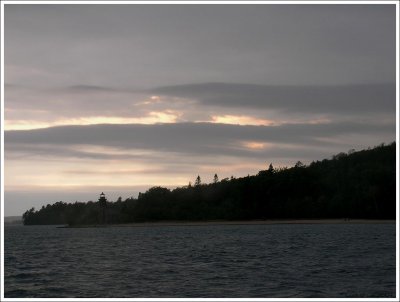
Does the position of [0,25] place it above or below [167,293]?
above

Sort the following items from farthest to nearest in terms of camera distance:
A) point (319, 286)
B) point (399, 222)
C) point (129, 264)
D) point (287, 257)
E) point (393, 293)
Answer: point (287, 257) → point (129, 264) → point (319, 286) → point (393, 293) → point (399, 222)

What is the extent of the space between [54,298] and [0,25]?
57.4 feet

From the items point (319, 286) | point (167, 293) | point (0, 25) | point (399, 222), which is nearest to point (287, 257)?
point (319, 286)

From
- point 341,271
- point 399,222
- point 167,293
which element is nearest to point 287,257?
point 341,271

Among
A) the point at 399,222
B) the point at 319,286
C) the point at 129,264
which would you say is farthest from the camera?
the point at 129,264

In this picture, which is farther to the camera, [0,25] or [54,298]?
[54,298]

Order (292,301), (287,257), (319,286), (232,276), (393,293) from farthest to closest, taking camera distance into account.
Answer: (287,257), (232,276), (319,286), (393,293), (292,301)

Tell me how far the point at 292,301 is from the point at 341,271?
67.0ft

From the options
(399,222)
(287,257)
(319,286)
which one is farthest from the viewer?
(287,257)

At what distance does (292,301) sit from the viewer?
109ft

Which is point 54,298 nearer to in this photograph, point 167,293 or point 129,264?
point 167,293

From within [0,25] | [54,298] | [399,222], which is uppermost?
[0,25]

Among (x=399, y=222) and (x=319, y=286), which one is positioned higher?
(x=399, y=222)

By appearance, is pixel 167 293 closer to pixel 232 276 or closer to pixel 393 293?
pixel 232 276
